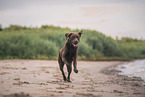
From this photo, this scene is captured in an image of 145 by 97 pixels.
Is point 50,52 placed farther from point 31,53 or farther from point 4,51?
point 4,51

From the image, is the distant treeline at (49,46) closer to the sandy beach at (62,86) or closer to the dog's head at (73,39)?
the sandy beach at (62,86)

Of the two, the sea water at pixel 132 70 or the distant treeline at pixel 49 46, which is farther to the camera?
the distant treeline at pixel 49 46

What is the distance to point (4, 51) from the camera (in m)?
17.5

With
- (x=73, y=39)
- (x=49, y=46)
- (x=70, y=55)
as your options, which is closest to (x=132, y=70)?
(x=70, y=55)

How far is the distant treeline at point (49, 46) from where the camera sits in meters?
17.6

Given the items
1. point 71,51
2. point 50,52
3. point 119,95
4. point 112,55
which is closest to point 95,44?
point 112,55

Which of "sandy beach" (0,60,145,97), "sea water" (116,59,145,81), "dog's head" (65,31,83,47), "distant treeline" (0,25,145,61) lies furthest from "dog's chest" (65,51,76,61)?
"distant treeline" (0,25,145,61)

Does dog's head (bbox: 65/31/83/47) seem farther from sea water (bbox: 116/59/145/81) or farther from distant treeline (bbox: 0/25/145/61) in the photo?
distant treeline (bbox: 0/25/145/61)

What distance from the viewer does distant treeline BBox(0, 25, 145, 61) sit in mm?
17625

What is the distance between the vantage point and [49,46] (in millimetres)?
19203

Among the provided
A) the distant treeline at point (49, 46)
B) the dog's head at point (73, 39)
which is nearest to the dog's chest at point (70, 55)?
the dog's head at point (73, 39)

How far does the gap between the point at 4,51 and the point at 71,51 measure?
486 inches

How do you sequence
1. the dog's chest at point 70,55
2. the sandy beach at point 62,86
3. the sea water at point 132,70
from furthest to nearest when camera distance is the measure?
the sea water at point 132,70 < the dog's chest at point 70,55 < the sandy beach at point 62,86

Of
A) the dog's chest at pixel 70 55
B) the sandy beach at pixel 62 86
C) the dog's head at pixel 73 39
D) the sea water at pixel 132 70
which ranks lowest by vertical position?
the sea water at pixel 132 70
